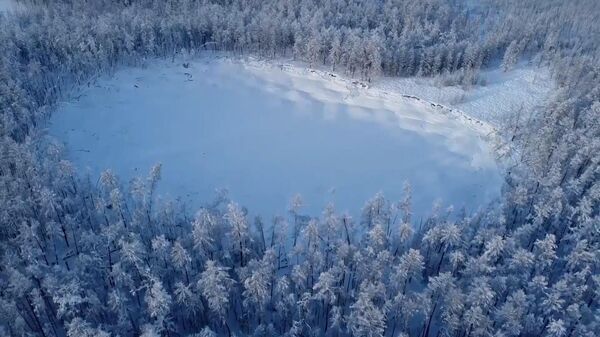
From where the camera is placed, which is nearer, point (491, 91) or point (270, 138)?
point (270, 138)

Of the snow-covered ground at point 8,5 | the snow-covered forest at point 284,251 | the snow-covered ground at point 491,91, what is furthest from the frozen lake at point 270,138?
the snow-covered ground at point 8,5

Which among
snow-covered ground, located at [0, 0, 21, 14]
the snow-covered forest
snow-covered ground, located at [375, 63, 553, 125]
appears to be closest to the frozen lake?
snow-covered ground, located at [375, 63, 553, 125]

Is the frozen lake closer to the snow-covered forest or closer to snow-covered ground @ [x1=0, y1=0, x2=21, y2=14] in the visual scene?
the snow-covered forest

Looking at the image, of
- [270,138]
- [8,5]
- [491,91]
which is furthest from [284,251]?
[8,5]

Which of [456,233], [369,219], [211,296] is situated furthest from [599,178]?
[211,296]

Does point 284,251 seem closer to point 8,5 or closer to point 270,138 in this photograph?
point 270,138

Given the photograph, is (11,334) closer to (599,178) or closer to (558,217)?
(558,217)

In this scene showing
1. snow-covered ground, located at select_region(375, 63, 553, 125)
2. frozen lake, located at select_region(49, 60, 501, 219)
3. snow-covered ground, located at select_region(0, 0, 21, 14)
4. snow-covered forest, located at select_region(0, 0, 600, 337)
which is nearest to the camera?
snow-covered forest, located at select_region(0, 0, 600, 337)
